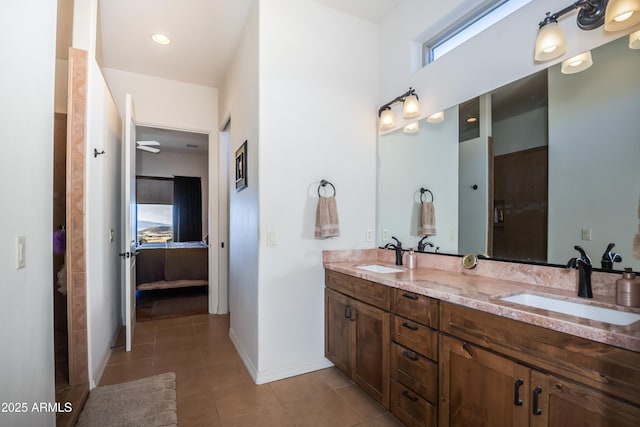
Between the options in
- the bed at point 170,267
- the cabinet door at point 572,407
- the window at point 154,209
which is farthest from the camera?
the window at point 154,209

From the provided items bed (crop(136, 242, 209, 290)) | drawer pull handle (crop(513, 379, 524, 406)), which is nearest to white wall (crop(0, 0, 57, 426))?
drawer pull handle (crop(513, 379, 524, 406))

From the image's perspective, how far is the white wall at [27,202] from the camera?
99 centimetres

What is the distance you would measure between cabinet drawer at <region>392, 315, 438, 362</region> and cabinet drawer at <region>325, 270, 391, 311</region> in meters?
0.12

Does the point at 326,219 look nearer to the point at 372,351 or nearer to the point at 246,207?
the point at 246,207

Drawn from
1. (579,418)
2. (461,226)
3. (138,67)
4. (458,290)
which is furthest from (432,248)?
(138,67)

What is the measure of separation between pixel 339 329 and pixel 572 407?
5.01 ft

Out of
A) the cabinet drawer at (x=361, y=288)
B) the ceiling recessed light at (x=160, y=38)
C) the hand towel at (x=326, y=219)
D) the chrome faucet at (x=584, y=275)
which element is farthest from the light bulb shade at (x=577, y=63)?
the ceiling recessed light at (x=160, y=38)

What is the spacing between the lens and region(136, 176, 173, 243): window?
7.22 meters

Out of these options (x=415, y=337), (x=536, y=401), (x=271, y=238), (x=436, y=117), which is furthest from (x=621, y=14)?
(x=271, y=238)

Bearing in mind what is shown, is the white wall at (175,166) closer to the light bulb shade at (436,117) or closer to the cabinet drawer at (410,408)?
the light bulb shade at (436,117)

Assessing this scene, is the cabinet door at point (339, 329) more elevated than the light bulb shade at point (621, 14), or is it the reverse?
the light bulb shade at point (621, 14)

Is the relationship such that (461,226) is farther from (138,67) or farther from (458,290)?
(138,67)

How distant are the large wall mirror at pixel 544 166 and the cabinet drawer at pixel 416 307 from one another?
634 millimetres

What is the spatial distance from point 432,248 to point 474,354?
109 cm
